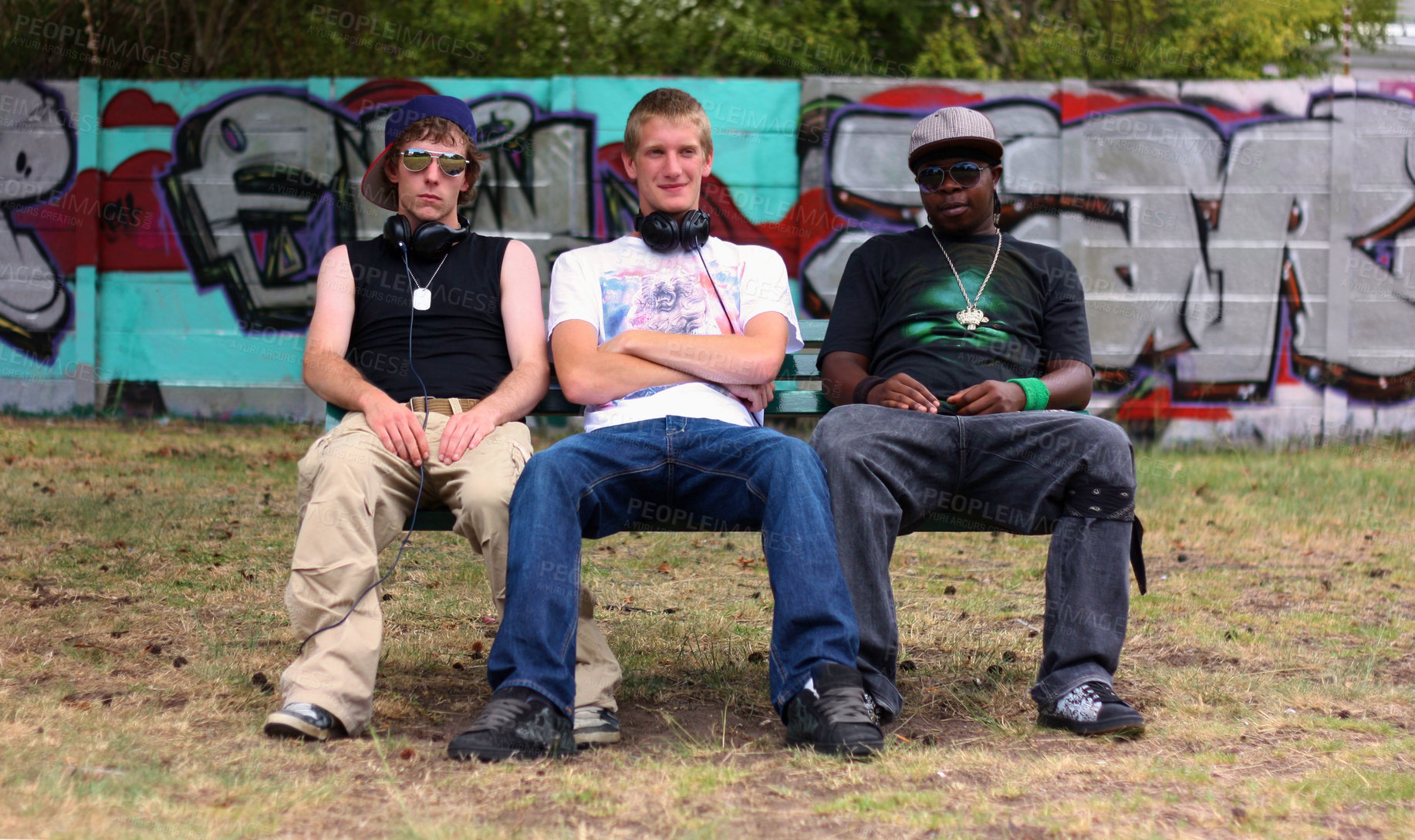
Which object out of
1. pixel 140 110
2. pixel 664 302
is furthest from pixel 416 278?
pixel 140 110

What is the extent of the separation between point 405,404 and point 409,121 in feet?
3.07

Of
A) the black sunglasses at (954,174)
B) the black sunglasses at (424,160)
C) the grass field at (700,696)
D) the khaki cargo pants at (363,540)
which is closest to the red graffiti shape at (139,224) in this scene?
the grass field at (700,696)

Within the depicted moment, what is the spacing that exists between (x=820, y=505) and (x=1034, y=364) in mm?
1125

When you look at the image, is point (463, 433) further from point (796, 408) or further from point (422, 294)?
point (796, 408)

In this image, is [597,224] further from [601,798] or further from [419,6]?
[601,798]

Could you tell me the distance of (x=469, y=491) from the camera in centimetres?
340

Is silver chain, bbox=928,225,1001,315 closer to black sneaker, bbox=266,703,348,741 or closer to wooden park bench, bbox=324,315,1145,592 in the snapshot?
wooden park bench, bbox=324,315,1145,592

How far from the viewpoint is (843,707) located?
311cm

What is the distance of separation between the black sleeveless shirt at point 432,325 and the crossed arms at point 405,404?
4cm

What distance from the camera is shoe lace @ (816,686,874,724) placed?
3096 mm

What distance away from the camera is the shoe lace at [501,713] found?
9.89 ft

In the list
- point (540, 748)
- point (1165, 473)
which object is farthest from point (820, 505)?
point (1165, 473)

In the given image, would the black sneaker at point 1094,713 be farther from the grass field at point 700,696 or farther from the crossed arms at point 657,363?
the crossed arms at point 657,363

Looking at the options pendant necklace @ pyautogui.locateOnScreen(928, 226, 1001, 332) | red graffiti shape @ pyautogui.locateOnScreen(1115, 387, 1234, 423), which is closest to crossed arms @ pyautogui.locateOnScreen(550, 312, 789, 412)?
pendant necklace @ pyautogui.locateOnScreen(928, 226, 1001, 332)
